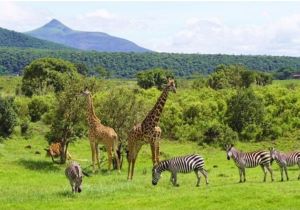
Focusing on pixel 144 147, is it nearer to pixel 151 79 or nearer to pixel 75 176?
pixel 75 176

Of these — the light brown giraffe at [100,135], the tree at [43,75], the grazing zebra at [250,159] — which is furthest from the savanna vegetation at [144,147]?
the light brown giraffe at [100,135]

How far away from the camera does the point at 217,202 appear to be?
19125 mm

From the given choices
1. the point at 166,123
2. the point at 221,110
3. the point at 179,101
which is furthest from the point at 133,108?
the point at 179,101

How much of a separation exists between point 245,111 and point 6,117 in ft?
79.7

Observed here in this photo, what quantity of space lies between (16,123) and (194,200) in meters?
30.3

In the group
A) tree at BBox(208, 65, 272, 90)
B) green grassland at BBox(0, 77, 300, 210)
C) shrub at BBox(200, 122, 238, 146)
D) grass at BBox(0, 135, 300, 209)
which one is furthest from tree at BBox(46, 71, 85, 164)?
tree at BBox(208, 65, 272, 90)

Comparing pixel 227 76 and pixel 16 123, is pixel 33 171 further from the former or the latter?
pixel 227 76

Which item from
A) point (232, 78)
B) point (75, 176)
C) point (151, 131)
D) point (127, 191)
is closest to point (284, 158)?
point (151, 131)

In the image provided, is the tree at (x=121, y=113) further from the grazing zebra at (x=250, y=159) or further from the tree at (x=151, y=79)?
the tree at (x=151, y=79)

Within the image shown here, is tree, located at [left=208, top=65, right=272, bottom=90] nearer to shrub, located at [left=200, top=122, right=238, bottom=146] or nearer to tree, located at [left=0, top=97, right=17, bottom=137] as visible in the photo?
shrub, located at [left=200, top=122, right=238, bottom=146]

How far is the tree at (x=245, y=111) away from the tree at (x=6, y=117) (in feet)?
73.3

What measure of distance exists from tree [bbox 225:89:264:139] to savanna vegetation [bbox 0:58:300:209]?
0.10 meters

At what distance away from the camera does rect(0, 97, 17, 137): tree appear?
44.3 meters

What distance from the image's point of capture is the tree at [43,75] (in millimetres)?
77875
